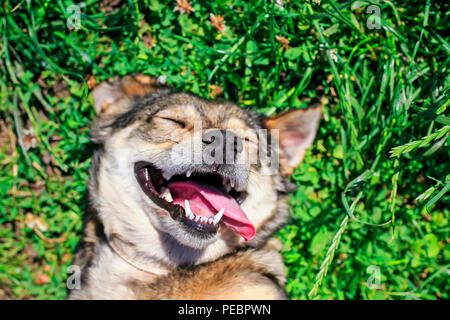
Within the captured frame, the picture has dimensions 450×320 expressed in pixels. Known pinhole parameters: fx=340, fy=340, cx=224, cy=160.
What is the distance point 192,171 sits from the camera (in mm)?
2658

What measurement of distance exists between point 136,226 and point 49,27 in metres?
2.59

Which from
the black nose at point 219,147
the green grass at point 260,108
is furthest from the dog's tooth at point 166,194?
the green grass at point 260,108

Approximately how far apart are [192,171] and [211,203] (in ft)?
1.08

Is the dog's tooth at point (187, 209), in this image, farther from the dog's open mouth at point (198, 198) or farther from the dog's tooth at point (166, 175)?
the dog's tooth at point (166, 175)

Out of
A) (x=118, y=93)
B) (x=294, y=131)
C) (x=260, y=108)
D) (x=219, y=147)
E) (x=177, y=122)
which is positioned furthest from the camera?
(x=260, y=108)

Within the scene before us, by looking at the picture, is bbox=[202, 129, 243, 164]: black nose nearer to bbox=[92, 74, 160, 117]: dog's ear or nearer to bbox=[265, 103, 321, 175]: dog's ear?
bbox=[265, 103, 321, 175]: dog's ear

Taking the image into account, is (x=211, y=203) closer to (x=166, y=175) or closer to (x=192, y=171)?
(x=192, y=171)

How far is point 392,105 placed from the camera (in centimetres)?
339

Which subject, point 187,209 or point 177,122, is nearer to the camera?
point 187,209

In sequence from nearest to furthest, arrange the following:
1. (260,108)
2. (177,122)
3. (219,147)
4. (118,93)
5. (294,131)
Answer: (219,147)
(177,122)
(294,131)
(118,93)
(260,108)

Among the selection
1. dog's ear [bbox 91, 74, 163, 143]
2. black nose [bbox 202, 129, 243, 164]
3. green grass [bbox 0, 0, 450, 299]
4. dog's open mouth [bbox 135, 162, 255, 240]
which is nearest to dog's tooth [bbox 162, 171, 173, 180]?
dog's open mouth [bbox 135, 162, 255, 240]

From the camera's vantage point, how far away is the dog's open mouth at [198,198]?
8.73 feet

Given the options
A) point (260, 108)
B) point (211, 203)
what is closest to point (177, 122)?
point (211, 203)

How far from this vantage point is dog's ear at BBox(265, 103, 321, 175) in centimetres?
302
